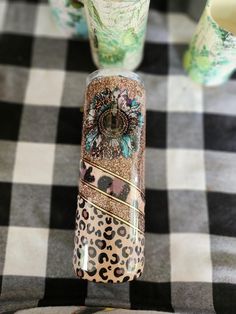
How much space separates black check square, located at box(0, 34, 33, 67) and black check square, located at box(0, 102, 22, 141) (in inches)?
3.0

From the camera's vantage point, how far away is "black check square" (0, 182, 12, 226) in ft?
2.02

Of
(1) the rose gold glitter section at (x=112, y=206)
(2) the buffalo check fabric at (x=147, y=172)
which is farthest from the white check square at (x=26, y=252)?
(1) the rose gold glitter section at (x=112, y=206)

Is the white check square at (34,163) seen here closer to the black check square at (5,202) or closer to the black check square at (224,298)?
the black check square at (5,202)

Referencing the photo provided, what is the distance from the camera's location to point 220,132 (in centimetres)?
66

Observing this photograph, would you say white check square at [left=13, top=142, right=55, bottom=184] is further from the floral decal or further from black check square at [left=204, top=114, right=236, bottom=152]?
black check square at [left=204, top=114, right=236, bottom=152]

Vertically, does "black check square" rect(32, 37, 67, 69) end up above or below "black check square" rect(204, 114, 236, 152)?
above

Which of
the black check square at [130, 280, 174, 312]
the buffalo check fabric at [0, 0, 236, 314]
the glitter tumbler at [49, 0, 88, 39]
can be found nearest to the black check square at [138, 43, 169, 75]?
the buffalo check fabric at [0, 0, 236, 314]

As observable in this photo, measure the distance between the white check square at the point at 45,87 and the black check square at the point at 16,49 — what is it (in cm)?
3

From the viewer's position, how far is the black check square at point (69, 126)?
0.65 meters

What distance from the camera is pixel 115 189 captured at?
515mm

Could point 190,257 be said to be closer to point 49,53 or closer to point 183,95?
point 183,95

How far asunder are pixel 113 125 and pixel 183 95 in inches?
7.7

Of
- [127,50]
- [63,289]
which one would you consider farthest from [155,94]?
[63,289]

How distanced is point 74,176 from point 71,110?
0.11 m
